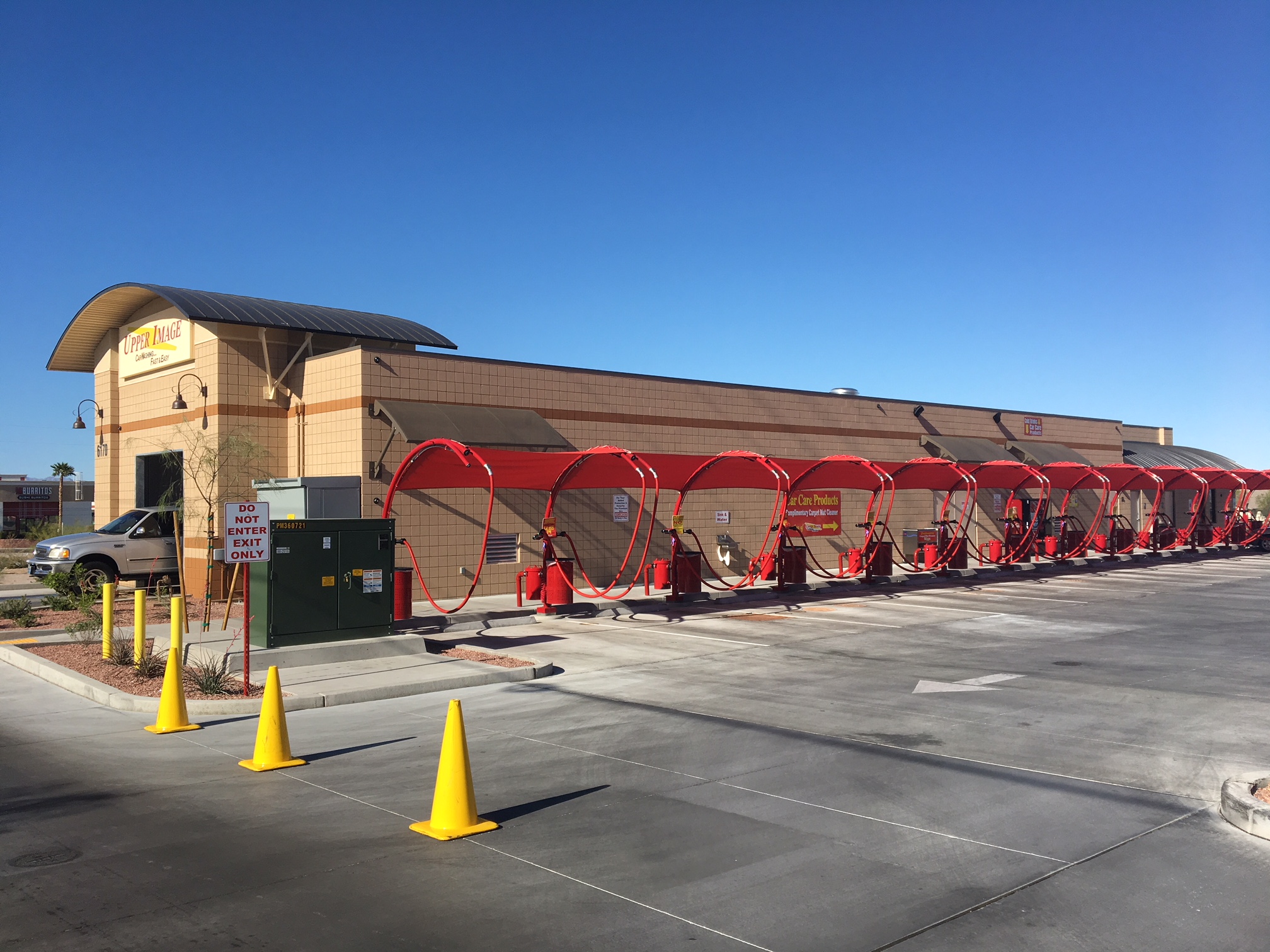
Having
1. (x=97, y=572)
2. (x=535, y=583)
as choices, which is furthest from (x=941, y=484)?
(x=97, y=572)

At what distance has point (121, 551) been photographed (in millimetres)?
22594

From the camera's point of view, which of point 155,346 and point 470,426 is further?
point 155,346

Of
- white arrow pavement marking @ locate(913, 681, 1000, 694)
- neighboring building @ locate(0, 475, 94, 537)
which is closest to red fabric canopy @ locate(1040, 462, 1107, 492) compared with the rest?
white arrow pavement marking @ locate(913, 681, 1000, 694)

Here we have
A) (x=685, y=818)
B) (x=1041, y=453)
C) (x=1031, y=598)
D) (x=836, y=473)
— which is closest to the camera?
(x=685, y=818)

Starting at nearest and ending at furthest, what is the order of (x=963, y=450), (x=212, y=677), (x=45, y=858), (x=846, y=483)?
(x=45, y=858) < (x=212, y=677) < (x=846, y=483) < (x=963, y=450)

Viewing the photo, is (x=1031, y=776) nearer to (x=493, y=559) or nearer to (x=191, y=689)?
(x=191, y=689)

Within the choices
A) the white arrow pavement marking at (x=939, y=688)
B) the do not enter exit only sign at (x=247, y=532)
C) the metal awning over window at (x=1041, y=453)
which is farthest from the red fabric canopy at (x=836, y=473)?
the do not enter exit only sign at (x=247, y=532)

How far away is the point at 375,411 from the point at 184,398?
589cm

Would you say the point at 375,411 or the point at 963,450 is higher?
the point at 375,411

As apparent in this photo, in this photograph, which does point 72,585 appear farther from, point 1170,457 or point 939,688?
point 1170,457

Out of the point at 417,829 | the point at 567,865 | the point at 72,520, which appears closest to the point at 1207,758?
the point at 567,865

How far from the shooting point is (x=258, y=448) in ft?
75.2

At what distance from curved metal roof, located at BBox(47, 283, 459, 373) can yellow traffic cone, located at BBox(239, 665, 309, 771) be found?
14.9 m

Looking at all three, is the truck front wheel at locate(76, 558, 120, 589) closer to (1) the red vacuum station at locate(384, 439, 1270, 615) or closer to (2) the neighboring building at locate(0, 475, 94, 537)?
(1) the red vacuum station at locate(384, 439, 1270, 615)
